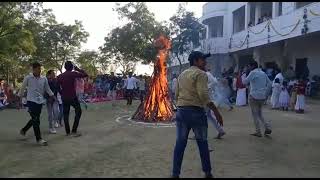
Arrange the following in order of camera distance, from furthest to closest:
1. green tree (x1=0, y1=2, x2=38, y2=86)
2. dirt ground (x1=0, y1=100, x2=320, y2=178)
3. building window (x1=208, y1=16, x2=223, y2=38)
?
1. building window (x1=208, y1=16, x2=223, y2=38)
2. green tree (x1=0, y1=2, x2=38, y2=86)
3. dirt ground (x1=0, y1=100, x2=320, y2=178)

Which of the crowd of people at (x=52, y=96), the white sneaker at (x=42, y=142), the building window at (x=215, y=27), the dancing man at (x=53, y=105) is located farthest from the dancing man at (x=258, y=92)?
the building window at (x=215, y=27)

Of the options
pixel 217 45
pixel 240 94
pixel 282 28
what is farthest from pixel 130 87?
pixel 217 45

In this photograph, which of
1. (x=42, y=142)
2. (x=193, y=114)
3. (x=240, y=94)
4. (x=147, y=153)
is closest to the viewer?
(x=193, y=114)

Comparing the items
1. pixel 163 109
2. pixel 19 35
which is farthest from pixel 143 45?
pixel 163 109

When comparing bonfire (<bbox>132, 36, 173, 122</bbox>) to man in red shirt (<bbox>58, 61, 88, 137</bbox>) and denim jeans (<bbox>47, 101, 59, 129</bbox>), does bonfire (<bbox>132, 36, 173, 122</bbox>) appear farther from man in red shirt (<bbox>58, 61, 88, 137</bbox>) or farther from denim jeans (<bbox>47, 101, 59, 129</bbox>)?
man in red shirt (<bbox>58, 61, 88, 137</bbox>)

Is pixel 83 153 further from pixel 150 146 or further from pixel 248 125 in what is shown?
pixel 248 125

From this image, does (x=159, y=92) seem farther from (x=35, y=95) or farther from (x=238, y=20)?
(x=238, y=20)

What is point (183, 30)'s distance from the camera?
126 feet

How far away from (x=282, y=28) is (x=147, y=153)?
1822cm

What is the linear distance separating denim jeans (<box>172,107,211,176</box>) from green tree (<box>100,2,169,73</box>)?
108 feet

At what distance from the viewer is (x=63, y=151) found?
8812 millimetres

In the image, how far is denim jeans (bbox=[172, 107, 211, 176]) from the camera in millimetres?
6395

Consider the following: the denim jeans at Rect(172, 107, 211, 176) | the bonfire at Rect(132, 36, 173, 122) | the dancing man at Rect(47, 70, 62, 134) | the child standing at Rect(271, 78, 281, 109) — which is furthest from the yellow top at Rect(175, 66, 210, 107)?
the child standing at Rect(271, 78, 281, 109)

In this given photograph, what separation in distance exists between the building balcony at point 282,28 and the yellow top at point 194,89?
1565cm
